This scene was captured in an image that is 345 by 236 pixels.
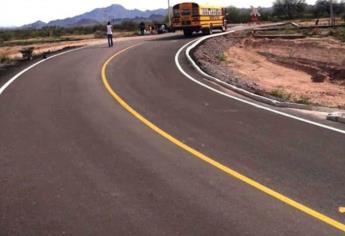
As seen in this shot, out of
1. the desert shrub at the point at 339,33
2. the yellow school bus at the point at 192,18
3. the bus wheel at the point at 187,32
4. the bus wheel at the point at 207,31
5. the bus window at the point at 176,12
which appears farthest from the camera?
the bus wheel at the point at 207,31

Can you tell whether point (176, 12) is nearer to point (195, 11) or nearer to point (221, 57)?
point (195, 11)

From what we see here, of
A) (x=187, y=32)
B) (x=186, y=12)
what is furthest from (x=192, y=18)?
(x=187, y=32)

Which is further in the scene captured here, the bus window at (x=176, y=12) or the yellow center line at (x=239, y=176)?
the bus window at (x=176, y=12)

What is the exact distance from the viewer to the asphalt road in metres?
6.62

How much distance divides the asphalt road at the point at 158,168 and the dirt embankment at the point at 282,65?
5146mm

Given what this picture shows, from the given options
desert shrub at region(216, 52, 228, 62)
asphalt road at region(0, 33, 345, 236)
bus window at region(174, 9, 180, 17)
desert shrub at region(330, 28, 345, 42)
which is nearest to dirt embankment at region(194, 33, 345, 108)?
desert shrub at region(216, 52, 228, 62)

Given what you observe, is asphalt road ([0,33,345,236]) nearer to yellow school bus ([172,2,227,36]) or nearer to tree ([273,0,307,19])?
yellow school bus ([172,2,227,36])

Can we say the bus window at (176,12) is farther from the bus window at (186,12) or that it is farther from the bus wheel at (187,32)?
the bus wheel at (187,32)

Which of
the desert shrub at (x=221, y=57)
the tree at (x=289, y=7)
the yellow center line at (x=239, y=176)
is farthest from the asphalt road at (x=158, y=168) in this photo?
the tree at (x=289, y=7)

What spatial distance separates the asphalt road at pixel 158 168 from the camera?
21.7 feet

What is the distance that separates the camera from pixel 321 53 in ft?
122

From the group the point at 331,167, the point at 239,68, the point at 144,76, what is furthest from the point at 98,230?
the point at 239,68

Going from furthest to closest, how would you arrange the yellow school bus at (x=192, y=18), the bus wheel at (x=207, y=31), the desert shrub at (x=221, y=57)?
1. the bus wheel at (x=207, y=31)
2. the yellow school bus at (x=192, y=18)
3. the desert shrub at (x=221, y=57)

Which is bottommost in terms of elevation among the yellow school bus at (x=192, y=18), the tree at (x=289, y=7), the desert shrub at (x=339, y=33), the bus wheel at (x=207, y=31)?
the tree at (x=289, y=7)
